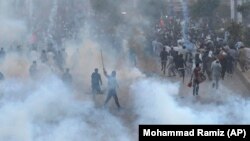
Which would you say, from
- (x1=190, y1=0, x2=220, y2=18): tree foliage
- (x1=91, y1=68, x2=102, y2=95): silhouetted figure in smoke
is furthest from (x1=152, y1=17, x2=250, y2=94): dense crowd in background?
(x1=190, y1=0, x2=220, y2=18): tree foliage

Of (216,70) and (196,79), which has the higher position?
(216,70)

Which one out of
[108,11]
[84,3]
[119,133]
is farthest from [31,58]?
[84,3]

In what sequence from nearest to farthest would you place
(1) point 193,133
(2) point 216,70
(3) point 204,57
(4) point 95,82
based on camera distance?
(1) point 193,133 < (4) point 95,82 < (2) point 216,70 < (3) point 204,57

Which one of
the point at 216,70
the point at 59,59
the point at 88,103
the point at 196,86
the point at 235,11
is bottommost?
the point at 88,103

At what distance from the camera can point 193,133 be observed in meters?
7.70

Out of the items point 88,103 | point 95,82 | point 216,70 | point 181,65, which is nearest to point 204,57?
point 181,65

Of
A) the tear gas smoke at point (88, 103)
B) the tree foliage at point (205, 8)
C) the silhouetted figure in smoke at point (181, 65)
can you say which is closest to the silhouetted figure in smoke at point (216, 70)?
the tear gas smoke at point (88, 103)

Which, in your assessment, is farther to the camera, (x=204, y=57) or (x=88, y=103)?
(x=204, y=57)

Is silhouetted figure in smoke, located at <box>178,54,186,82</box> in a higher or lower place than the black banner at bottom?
lower

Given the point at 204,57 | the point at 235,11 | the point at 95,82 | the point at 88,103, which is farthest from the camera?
the point at 235,11

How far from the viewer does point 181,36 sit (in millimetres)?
26281

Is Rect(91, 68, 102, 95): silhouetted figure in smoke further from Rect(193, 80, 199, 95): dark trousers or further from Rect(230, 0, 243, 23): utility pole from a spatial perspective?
Rect(230, 0, 243, 23): utility pole

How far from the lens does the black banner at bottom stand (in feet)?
25.0

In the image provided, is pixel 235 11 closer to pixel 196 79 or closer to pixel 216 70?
pixel 216 70
